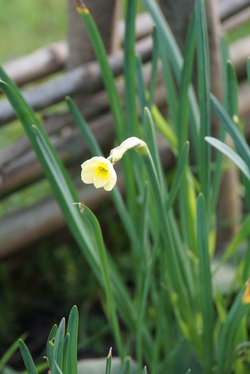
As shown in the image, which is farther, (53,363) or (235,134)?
(235,134)

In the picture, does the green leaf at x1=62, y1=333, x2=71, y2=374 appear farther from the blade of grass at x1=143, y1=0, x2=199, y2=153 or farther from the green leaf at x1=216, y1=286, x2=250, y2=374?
the blade of grass at x1=143, y1=0, x2=199, y2=153

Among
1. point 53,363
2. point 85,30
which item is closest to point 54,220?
point 85,30

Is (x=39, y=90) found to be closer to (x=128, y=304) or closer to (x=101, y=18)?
(x=101, y=18)

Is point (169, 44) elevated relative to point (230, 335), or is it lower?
elevated

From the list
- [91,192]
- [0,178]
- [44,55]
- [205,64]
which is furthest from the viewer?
[44,55]

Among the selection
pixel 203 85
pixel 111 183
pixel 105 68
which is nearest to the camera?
pixel 111 183

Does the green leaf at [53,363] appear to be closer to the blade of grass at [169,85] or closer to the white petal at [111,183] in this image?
the white petal at [111,183]

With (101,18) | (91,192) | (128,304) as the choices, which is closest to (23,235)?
(91,192)

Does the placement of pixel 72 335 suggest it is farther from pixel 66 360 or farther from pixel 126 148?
pixel 126 148
